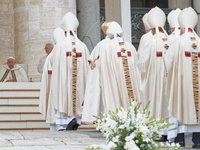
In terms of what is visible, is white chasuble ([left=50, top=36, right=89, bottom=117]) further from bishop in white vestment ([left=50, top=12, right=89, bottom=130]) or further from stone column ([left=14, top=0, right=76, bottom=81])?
stone column ([left=14, top=0, right=76, bottom=81])

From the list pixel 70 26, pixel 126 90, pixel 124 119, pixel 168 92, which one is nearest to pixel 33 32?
pixel 70 26

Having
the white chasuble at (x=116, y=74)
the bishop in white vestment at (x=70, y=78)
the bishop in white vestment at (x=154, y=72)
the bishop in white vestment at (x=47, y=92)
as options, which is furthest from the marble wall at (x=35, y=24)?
the bishop in white vestment at (x=154, y=72)

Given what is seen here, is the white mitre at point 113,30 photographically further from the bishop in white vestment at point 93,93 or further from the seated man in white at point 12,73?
the seated man in white at point 12,73

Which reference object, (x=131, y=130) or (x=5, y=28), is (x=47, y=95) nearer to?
(x=131, y=130)

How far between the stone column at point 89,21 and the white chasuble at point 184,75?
7.52 m

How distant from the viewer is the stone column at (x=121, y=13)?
48.2 ft

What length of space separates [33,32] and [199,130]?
8.30 m

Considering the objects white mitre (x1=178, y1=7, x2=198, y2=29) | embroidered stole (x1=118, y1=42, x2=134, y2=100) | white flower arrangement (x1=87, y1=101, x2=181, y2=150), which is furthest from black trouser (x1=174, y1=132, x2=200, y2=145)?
white flower arrangement (x1=87, y1=101, x2=181, y2=150)

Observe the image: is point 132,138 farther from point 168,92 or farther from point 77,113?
point 77,113

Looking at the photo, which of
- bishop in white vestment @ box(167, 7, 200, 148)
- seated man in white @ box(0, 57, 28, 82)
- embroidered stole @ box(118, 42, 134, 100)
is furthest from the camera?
seated man in white @ box(0, 57, 28, 82)

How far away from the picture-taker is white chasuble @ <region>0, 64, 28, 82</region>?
51.9 ft

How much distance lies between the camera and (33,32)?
53.5ft

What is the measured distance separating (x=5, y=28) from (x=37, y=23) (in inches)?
164

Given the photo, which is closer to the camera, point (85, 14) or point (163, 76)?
point (163, 76)
